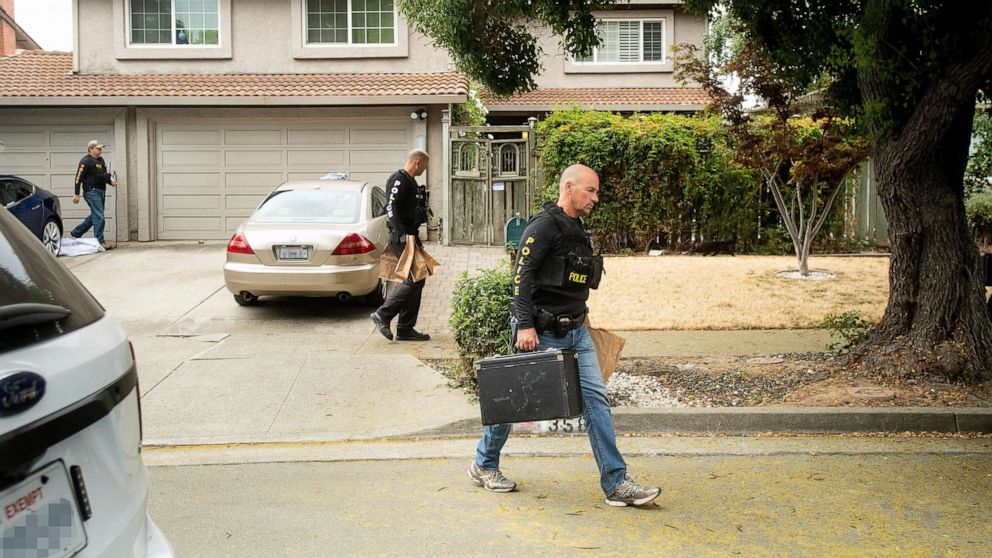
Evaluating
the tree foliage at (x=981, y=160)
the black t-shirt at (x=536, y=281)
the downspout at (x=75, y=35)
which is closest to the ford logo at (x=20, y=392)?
the black t-shirt at (x=536, y=281)

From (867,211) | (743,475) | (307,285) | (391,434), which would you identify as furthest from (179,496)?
(867,211)

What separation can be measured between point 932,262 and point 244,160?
13.7m

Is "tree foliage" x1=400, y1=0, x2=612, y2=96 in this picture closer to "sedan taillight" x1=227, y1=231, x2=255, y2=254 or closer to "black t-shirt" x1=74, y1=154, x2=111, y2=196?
"sedan taillight" x1=227, y1=231, x2=255, y2=254

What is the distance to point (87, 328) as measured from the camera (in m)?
2.54

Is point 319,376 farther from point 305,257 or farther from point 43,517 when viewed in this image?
point 43,517

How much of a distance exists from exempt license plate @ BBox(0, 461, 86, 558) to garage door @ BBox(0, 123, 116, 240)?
17.4m

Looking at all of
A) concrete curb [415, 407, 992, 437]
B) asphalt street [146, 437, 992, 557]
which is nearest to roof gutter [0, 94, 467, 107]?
concrete curb [415, 407, 992, 437]

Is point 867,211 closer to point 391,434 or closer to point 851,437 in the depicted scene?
point 851,437

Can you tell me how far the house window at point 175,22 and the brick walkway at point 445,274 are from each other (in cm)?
631

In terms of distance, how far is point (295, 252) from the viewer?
10867mm

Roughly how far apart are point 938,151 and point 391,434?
4.60 m

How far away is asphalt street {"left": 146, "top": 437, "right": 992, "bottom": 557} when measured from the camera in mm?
4719

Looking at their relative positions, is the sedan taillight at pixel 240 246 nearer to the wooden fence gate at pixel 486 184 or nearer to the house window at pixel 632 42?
the wooden fence gate at pixel 486 184

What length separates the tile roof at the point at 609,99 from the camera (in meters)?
21.9
